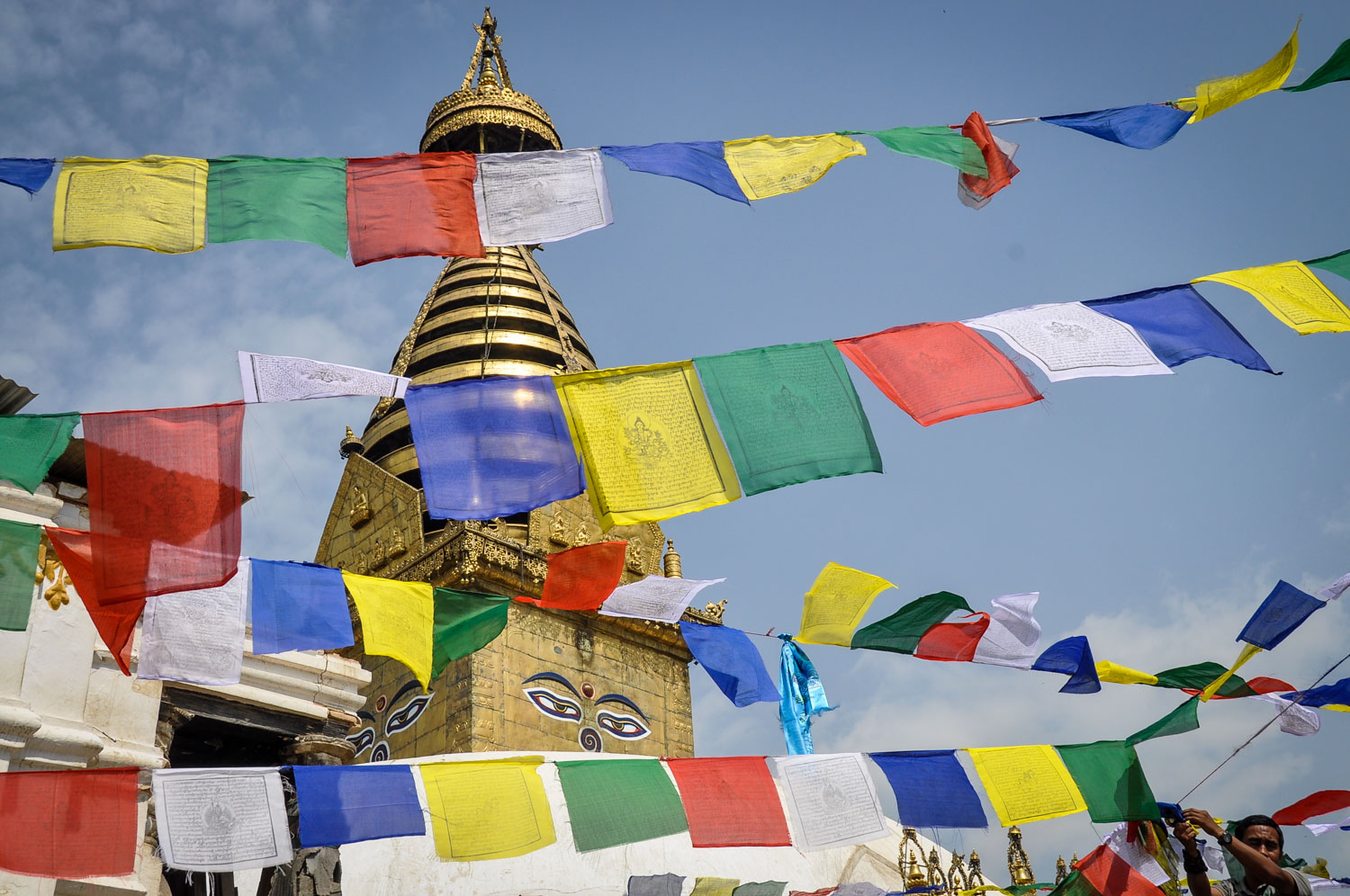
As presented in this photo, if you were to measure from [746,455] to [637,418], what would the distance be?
64cm

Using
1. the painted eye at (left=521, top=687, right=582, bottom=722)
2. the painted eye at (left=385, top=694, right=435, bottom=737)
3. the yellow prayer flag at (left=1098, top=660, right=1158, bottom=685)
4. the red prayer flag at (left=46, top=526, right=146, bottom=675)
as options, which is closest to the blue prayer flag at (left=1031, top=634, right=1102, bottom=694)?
the yellow prayer flag at (left=1098, top=660, right=1158, bottom=685)

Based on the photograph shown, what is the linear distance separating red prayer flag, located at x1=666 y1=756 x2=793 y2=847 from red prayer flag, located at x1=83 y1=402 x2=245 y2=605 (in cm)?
320

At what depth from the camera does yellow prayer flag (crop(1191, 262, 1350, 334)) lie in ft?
26.3

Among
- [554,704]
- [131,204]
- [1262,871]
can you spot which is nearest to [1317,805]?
[1262,871]

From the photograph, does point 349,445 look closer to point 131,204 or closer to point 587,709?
point 587,709

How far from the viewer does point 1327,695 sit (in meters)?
8.54

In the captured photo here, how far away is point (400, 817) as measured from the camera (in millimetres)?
7094

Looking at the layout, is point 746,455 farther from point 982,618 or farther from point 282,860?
point 282,860

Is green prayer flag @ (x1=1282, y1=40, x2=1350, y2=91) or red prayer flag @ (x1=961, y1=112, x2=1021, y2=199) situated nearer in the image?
green prayer flag @ (x1=1282, y1=40, x2=1350, y2=91)

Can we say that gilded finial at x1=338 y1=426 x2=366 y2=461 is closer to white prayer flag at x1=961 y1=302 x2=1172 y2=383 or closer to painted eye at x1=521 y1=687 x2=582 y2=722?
painted eye at x1=521 y1=687 x2=582 y2=722

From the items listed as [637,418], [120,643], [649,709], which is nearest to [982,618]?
[637,418]

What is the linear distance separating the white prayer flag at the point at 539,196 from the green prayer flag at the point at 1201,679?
4808 mm

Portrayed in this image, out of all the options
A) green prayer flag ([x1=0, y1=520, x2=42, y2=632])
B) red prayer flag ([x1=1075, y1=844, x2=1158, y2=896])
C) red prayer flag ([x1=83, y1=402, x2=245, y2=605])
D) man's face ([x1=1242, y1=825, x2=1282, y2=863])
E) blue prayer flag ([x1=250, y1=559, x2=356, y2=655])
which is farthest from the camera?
red prayer flag ([x1=1075, y1=844, x2=1158, y2=896])

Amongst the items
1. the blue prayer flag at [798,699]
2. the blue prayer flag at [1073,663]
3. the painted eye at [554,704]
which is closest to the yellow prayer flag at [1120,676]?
the blue prayer flag at [1073,663]
